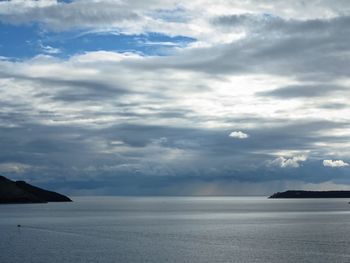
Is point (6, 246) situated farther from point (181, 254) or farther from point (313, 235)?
point (313, 235)

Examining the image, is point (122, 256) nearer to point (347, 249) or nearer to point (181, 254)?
point (181, 254)

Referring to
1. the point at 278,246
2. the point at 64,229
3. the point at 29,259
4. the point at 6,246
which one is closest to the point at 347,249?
the point at 278,246

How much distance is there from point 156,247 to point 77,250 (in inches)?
609

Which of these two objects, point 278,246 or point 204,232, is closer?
point 278,246

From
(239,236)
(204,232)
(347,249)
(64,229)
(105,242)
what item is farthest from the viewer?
(64,229)

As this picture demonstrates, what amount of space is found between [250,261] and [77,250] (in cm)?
3380

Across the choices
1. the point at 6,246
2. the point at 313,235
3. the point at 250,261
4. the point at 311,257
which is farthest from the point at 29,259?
the point at 313,235

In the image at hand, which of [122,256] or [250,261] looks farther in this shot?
[122,256]

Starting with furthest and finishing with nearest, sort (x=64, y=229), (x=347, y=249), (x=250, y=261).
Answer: (x=64, y=229)
(x=347, y=249)
(x=250, y=261)

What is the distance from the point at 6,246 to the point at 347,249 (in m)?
66.8

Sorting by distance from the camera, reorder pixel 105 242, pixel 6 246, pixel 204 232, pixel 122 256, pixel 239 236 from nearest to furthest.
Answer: pixel 122 256, pixel 6 246, pixel 105 242, pixel 239 236, pixel 204 232

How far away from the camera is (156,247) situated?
108 meters

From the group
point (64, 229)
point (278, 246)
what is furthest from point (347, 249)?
point (64, 229)

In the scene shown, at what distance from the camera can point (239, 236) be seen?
13238 centimetres
